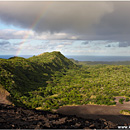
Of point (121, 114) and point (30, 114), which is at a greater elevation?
point (30, 114)

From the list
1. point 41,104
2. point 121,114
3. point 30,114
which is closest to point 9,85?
point 41,104

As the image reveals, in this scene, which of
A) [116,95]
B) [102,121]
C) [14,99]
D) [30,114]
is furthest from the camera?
[116,95]

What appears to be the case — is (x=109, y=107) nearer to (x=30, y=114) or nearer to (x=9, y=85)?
(x=30, y=114)

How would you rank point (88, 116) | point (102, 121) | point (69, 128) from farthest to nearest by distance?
point (88, 116) → point (102, 121) → point (69, 128)

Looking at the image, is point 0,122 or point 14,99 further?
point 14,99

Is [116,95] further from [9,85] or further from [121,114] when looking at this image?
[9,85]

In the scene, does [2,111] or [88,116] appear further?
[88,116]

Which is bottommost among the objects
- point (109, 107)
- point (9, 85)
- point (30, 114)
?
point (109, 107)

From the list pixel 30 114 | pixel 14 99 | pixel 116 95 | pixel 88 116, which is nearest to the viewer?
pixel 30 114

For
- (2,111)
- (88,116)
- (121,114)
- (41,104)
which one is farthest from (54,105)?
(121,114)
